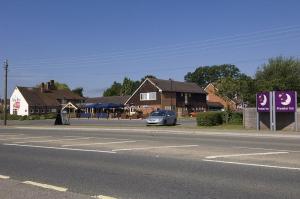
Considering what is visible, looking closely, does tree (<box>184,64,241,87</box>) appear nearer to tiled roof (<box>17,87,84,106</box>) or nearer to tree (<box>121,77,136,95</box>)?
tree (<box>121,77,136,95</box>)

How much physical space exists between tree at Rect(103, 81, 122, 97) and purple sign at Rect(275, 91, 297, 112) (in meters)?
118

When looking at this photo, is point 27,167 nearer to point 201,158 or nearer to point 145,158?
point 145,158

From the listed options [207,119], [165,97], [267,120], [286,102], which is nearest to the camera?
[286,102]

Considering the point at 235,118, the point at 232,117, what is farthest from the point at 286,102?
the point at 232,117

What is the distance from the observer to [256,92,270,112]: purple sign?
31.5 metres

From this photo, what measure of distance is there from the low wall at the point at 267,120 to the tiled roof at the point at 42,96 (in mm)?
77230

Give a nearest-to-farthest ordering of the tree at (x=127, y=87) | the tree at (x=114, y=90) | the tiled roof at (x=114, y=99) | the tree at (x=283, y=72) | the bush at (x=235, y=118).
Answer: the bush at (x=235, y=118)
the tree at (x=283, y=72)
the tiled roof at (x=114, y=99)
the tree at (x=127, y=87)
the tree at (x=114, y=90)

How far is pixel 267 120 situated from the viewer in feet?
107

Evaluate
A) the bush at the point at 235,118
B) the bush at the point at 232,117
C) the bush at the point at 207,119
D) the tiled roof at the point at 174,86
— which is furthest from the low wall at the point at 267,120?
the tiled roof at the point at 174,86

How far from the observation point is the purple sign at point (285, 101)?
100 feet

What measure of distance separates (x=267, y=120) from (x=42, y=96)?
3281 inches

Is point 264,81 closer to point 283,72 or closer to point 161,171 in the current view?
point 283,72

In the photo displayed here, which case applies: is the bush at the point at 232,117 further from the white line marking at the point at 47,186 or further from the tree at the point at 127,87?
the tree at the point at 127,87

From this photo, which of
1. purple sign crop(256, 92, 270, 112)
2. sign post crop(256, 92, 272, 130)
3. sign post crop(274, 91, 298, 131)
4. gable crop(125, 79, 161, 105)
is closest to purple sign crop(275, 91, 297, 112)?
sign post crop(274, 91, 298, 131)
